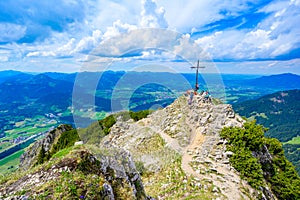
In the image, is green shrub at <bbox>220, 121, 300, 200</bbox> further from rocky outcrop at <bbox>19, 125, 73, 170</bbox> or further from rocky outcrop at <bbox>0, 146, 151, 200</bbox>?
rocky outcrop at <bbox>19, 125, 73, 170</bbox>

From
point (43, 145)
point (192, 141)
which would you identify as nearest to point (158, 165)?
point (192, 141)

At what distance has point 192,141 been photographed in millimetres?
32500

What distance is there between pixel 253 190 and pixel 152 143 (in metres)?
15.6

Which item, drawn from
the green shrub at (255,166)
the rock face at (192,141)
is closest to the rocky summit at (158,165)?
the rock face at (192,141)

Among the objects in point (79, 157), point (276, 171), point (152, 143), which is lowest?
point (276, 171)

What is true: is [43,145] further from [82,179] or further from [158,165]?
[82,179]

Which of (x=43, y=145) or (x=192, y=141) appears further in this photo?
(x=43, y=145)

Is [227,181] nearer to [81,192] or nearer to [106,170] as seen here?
[106,170]

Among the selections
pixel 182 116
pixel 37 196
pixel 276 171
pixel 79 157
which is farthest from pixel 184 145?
pixel 37 196

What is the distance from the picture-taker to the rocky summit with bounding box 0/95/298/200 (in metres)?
10.7

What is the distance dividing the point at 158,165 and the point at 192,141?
296 inches

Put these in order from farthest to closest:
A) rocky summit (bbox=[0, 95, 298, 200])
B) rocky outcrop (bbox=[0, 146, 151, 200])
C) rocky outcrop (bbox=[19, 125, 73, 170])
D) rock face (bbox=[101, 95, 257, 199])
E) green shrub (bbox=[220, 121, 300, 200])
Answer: rocky outcrop (bbox=[19, 125, 73, 170]) < green shrub (bbox=[220, 121, 300, 200]) < rock face (bbox=[101, 95, 257, 199]) < rocky summit (bbox=[0, 95, 298, 200]) < rocky outcrop (bbox=[0, 146, 151, 200])

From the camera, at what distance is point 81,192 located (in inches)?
398

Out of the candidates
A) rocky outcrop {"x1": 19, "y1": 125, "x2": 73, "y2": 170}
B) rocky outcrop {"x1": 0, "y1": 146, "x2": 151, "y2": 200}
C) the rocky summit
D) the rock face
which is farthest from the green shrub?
rocky outcrop {"x1": 19, "y1": 125, "x2": 73, "y2": 170}
